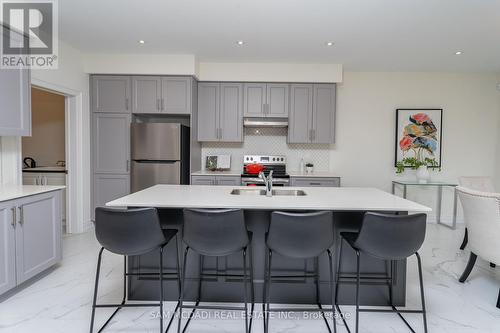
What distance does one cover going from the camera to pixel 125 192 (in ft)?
13.7

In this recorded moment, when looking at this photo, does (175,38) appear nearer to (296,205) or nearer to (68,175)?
(68,175)

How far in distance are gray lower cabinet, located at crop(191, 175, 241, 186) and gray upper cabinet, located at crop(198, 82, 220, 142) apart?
66 cm

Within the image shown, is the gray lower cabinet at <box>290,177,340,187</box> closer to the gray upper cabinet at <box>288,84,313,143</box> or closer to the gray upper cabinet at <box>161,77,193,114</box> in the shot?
the gray upper cabinet at <box>288,84,313,143</box>

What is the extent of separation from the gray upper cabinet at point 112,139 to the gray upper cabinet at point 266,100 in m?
1.84

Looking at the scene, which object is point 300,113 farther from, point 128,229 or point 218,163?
point 128,229

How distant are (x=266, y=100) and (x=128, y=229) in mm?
3172

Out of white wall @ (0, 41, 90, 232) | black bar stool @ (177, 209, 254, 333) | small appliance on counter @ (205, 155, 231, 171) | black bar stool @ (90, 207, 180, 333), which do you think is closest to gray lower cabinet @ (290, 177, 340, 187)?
small appliance on counter @ (205, 155, 231, 171)

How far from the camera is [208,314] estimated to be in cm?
216

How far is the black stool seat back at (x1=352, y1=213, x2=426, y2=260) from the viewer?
1753 mm

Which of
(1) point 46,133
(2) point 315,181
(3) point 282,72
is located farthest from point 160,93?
(2) point 315,181

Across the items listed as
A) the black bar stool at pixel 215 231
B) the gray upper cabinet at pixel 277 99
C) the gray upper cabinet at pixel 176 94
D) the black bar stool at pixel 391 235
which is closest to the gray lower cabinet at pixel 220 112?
the gray upper cabinet at pixel 176 94

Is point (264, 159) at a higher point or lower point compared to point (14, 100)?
lower

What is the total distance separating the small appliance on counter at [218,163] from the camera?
184 inches

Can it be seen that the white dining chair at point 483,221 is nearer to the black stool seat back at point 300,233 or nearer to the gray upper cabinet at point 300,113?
the black stool seat back at point 300,233
